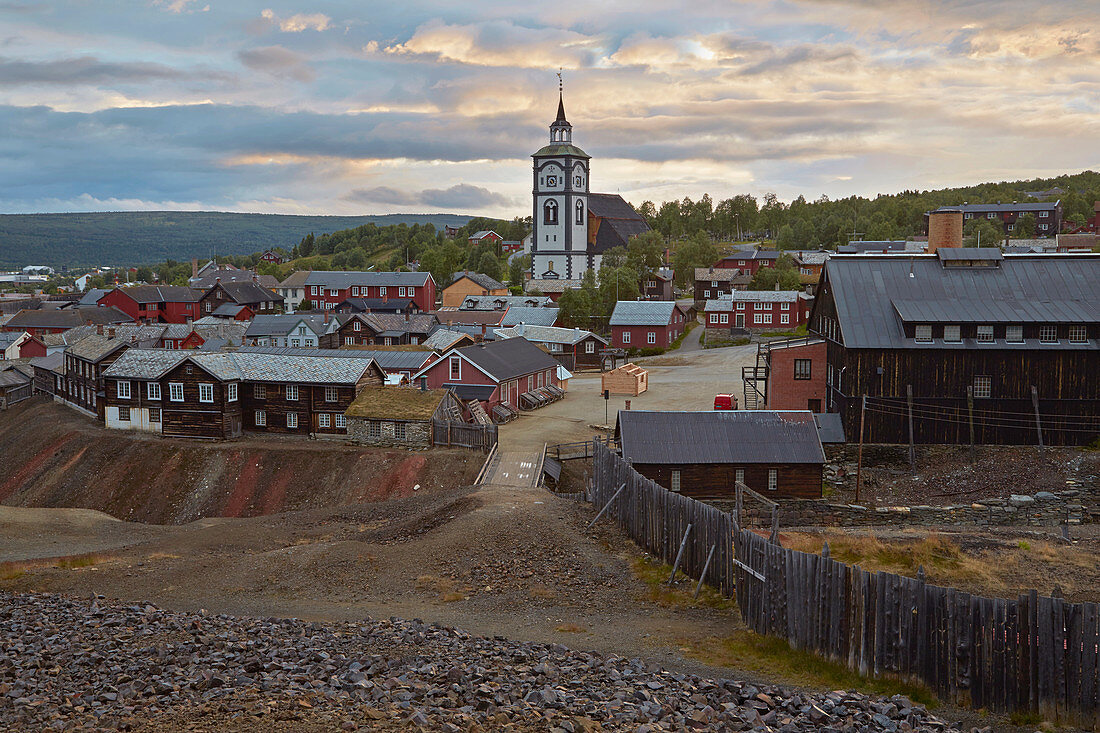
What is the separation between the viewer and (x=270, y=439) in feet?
164

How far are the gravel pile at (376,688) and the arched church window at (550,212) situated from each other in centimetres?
11379

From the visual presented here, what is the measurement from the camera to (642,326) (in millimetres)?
86562

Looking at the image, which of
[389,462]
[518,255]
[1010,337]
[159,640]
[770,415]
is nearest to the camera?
[159,640]

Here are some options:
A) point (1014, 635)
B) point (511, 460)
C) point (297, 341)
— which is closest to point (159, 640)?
point (1014, 635)

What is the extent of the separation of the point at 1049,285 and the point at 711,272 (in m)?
76.4

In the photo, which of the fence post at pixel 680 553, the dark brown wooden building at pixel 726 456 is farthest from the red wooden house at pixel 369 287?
the fence post at pixel 680 553

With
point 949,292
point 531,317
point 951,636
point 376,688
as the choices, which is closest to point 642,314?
point 531,317

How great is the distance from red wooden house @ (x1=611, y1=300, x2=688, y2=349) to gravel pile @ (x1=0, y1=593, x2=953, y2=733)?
233 ft

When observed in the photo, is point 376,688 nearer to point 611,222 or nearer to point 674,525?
point 674,525

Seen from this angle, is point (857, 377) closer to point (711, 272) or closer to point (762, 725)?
point (762, 725)

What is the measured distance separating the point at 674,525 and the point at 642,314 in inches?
2620

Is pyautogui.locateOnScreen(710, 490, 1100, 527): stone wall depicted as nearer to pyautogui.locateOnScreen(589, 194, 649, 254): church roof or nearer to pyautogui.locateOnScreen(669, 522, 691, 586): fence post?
pyautogui.locateOnScreen(669, 522, 691, 586): fence post

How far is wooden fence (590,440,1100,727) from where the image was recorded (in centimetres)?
1359

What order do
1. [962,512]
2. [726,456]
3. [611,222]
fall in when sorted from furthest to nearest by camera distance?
[611,222]
[726,456]
[962,512]
